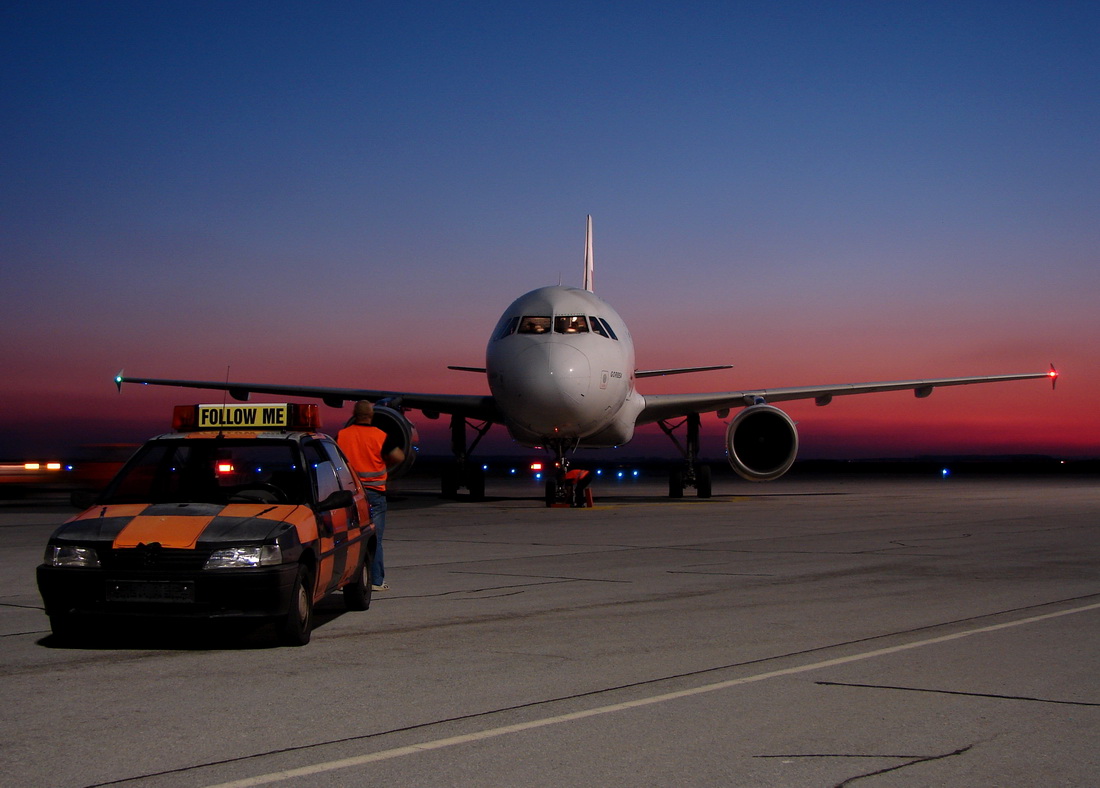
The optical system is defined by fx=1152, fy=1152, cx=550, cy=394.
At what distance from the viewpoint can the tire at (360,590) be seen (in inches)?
353

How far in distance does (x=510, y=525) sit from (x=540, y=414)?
338 centimetres

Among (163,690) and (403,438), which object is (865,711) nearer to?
A: (163,690)

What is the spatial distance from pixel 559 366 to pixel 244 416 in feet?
40.8

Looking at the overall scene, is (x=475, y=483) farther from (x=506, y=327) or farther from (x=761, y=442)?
(x=761, y=442)

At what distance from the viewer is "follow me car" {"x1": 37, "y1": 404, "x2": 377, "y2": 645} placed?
7.01 meters

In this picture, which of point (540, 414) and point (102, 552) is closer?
point (102, 552)

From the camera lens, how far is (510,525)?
1830 cm

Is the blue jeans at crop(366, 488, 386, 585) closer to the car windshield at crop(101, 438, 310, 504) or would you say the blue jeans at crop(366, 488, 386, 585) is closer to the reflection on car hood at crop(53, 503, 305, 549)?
the car windshield at crop(101, 438, 310, 504)

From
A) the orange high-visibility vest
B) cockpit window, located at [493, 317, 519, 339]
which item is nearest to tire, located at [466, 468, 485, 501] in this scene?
cockpit window, located at [493, 317, 519, 339]

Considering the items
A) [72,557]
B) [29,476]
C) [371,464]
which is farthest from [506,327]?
[72,557]

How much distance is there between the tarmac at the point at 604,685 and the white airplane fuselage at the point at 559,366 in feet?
29.5

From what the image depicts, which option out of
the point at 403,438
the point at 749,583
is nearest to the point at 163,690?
the point at 749,583

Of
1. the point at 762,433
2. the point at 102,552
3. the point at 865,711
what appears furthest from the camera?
the point at 762,433

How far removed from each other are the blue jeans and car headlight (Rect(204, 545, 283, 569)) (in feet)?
9.24
